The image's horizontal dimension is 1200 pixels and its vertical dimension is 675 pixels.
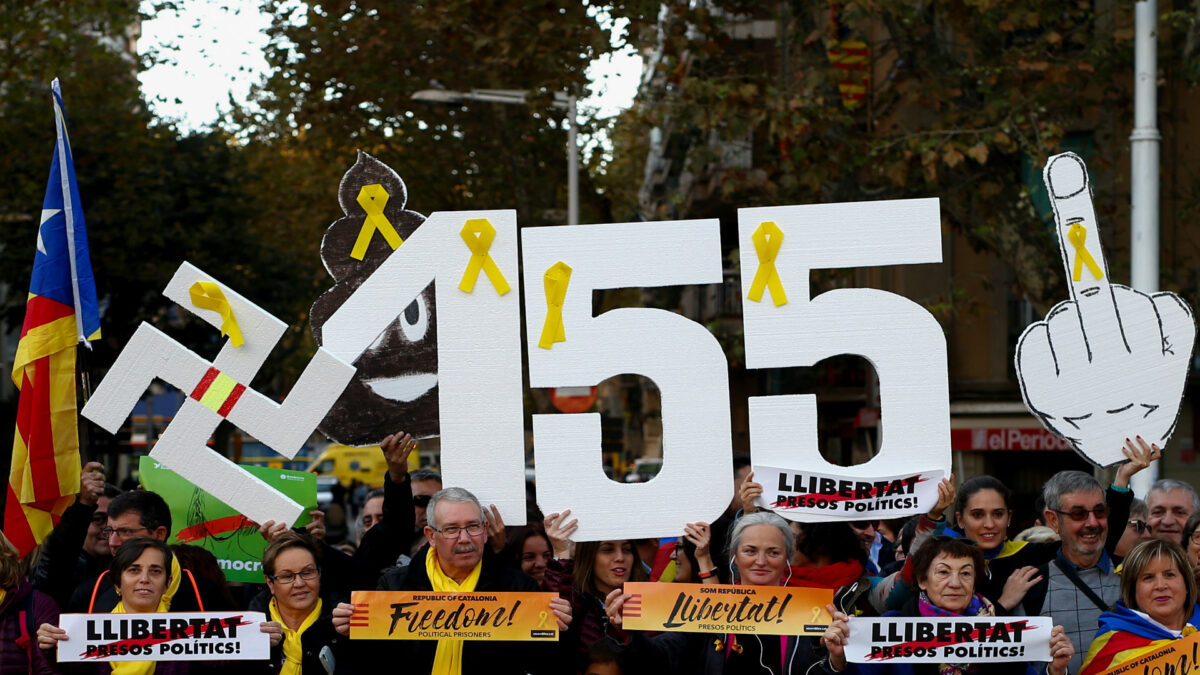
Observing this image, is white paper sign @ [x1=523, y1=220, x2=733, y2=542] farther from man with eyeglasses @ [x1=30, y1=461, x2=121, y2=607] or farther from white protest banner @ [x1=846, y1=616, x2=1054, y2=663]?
man with eyeglasses @ [x1=30, y1=461, x2=121, y2=607]

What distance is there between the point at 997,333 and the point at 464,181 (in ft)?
26.3

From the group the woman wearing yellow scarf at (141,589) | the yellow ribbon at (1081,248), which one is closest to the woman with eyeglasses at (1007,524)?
the yellow ribbon at (1081,248)

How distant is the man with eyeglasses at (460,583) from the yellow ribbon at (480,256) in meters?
0.84

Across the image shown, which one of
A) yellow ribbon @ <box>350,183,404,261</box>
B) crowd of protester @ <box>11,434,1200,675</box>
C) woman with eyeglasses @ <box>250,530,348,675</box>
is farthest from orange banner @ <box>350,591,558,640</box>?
yellow ribbon @ <box>350,183,404,261</box>

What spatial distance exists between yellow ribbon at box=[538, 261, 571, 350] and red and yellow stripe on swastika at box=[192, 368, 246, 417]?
1178 mm

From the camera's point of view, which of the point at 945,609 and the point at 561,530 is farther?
the point at 561,530

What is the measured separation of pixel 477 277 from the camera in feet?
20.8

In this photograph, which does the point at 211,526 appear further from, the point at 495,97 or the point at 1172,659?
the point at 495,97

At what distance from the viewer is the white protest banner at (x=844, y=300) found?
6.16 meters

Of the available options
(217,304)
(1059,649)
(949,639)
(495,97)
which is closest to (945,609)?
(949,639)

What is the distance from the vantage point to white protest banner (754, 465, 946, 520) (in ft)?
19.6

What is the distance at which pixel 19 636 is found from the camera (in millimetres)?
5969

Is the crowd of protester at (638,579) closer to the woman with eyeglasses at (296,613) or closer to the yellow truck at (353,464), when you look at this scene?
the woman with eyeglasses at (296,613)

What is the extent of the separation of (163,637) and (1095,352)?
356cm
